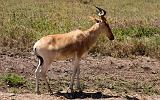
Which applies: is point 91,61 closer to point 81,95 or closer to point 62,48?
point 81,95

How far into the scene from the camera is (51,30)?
16047 millimetres

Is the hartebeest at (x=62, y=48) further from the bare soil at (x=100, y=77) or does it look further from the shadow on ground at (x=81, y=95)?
the bare soil at (x=100, y=77)

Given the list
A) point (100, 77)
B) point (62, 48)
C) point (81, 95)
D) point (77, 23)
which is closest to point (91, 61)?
point (100, 77)

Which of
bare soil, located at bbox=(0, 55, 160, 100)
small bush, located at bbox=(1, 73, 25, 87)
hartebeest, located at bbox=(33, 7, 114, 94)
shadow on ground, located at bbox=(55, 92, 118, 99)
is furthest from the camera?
small bush, located at bbox=(1, 73, 25, 87)

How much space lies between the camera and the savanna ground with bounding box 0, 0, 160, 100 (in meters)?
10.3

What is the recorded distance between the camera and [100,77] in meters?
11.5

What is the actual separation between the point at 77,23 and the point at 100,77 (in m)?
6.62

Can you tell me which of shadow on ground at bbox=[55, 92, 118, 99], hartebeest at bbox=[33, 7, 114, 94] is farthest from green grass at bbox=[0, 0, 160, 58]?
shadow on ground at bbox=[55, 92, 118, 99]

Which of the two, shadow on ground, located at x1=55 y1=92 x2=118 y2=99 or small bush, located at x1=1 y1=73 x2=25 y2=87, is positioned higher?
small bush, located at x1=1 y1=73 x2=25 y2=87

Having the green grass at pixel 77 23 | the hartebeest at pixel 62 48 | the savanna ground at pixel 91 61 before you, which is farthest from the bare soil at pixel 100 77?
the green grass at pixel 77 23

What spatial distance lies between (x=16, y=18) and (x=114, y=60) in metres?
6.55

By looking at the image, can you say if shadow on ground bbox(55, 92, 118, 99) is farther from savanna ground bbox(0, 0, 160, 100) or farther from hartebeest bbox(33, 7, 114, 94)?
hartebeest bbox(33, 7, 114, 94)

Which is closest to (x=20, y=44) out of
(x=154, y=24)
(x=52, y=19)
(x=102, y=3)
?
(x=52, y=19)

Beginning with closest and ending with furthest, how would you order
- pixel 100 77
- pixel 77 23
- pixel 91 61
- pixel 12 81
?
pixel 12 81, pixel 100 77, pixel 91 61, pixel 77 23
